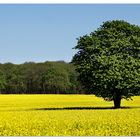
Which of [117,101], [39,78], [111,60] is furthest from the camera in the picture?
[39,78]

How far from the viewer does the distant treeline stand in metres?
117

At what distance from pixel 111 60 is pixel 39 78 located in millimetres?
71033

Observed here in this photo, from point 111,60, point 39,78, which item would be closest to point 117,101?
point 111,60

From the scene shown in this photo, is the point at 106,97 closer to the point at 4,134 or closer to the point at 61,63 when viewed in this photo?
the point at 4,134

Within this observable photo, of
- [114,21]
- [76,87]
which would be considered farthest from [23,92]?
[114,21]

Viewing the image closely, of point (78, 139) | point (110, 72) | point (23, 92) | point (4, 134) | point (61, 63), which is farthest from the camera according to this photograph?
point (23, 92)

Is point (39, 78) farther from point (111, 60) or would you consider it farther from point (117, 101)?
point (111, 60)

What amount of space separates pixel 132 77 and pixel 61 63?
6946 cm

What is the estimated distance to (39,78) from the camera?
12450cm

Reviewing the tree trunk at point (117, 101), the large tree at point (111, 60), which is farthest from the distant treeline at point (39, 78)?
the tree trunk at point (117, 101)

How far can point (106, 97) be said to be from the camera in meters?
56.8

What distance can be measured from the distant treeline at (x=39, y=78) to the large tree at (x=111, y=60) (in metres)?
55.1

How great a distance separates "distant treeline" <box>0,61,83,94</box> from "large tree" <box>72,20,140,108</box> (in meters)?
55.1

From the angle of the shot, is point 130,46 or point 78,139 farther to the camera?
point 130,46
